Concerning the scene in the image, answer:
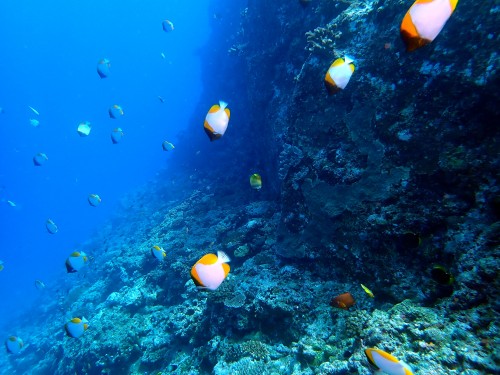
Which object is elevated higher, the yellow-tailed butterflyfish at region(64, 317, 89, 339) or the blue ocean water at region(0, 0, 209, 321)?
the blue ocean water at region(0, 0, 209, 321)

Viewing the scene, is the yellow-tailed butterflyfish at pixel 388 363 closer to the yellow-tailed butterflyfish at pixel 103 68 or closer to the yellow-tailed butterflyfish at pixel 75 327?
the yellow-tailed butterflyfish at pixel 75 327

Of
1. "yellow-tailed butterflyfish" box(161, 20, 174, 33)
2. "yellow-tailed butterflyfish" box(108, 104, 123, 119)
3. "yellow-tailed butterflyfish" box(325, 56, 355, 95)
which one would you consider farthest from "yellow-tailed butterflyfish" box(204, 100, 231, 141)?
"yellow-tailed butterflyfish" box(161, 20, 174, 33)

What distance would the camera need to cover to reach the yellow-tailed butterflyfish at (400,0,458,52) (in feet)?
5.44

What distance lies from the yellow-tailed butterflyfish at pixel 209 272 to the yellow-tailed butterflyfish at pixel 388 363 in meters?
1.35

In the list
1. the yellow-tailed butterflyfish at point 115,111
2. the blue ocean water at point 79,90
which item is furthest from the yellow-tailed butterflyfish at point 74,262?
the blue ocean water at point 79,90

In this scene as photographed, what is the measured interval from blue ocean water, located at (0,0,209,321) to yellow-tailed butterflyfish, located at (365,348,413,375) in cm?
10159

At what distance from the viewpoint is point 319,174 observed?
5.40 m

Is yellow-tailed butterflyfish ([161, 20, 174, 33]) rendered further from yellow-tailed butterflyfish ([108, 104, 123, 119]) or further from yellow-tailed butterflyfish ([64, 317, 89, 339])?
yellow-tailed butterflyfish ([64, 317, 89, 339])

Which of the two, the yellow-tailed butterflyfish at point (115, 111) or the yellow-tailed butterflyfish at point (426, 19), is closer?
the yellow-tailed butterflyfish at point (426, 19)

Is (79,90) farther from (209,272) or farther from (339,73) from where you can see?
(209,272)

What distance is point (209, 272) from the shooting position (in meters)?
2.34

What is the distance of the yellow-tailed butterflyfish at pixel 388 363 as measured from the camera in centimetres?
203

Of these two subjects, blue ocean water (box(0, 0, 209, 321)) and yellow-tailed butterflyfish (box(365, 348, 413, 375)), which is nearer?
yellow-tailed butterflyfish (box(365, 348, 413, 375))

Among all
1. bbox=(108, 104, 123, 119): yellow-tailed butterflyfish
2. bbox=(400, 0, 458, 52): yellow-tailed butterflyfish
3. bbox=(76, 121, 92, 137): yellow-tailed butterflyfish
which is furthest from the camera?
bbox=(108, 104, 123, 119): yellow-tailed butterflyfish
